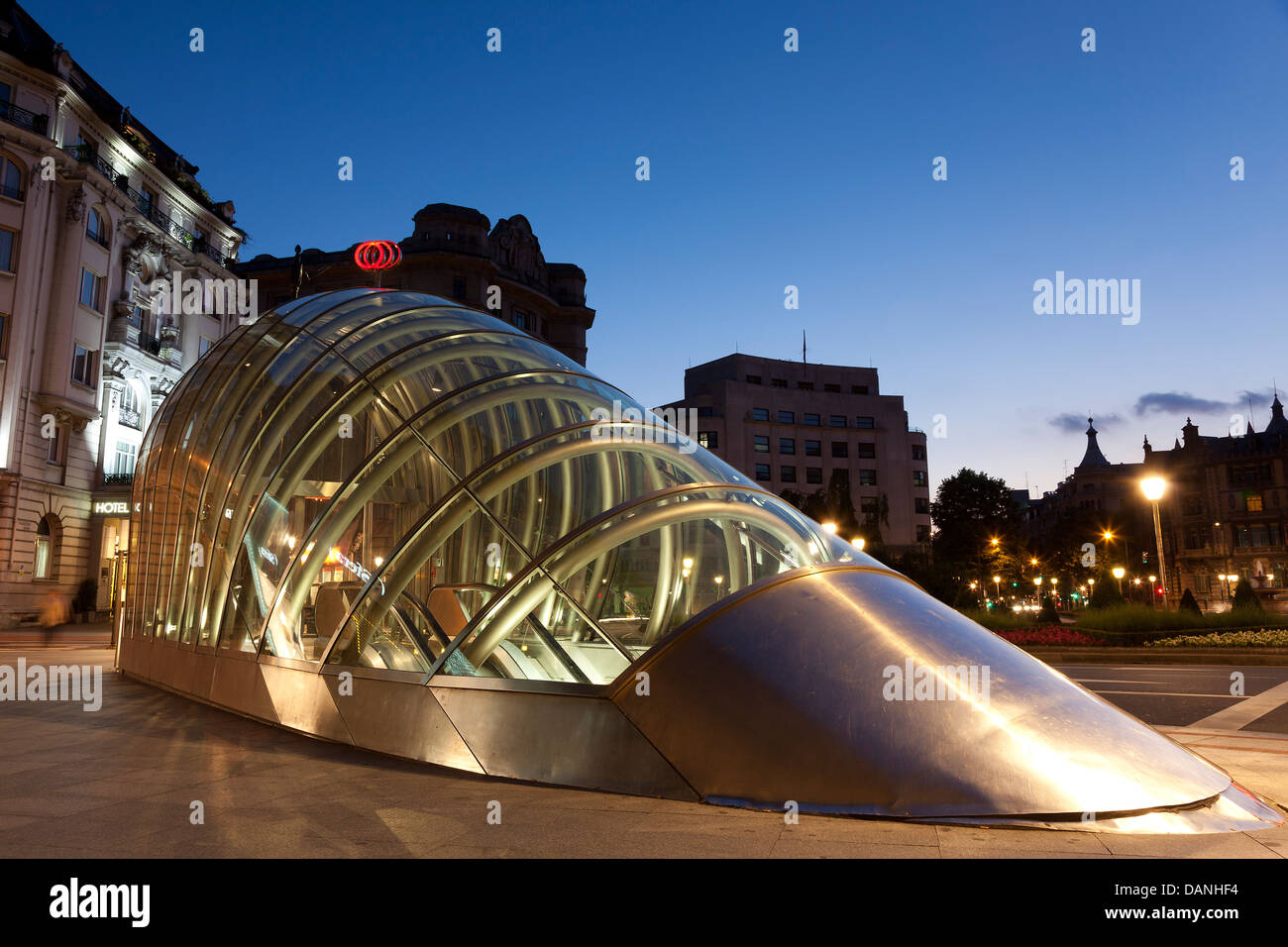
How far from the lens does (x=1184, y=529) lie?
3642 inches

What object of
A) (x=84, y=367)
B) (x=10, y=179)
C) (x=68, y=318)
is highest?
(x=10, y=179)

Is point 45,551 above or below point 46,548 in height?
below

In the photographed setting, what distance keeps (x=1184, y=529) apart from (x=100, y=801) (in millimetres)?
107584

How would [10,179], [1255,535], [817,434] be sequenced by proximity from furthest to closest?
[1255,535] → [817,434] → [10,179]

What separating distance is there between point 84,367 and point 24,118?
445 inches

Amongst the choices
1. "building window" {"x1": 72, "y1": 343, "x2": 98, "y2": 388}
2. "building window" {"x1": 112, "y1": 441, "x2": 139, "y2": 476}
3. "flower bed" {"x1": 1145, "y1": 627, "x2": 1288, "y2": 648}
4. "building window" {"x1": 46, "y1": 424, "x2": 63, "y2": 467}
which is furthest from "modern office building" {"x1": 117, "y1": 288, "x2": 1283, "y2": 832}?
"building window" {"x1": 112, "y1": 441, "x2": 139, "y2": 476}

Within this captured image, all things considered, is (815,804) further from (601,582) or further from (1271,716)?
(1271,716)

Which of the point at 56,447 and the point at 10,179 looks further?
the point at 56,447

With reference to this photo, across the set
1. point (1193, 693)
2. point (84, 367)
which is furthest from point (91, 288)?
point (1193, 693)

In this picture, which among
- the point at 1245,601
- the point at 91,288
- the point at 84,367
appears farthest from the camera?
the point at 91,288

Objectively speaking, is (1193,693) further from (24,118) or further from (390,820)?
(24,118)

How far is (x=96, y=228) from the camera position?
140 ft

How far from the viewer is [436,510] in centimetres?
802

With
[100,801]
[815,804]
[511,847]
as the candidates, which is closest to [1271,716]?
[815,804]
